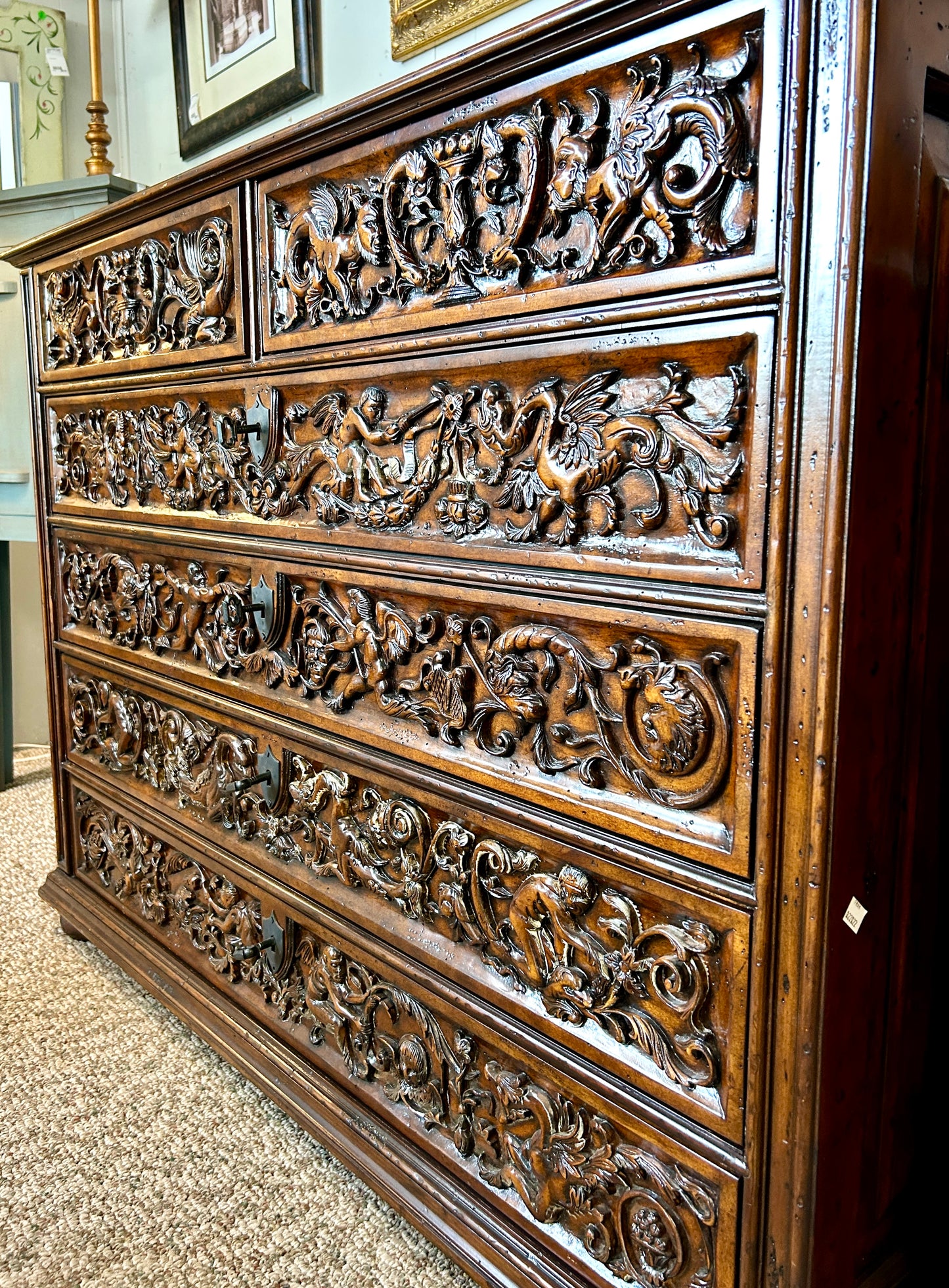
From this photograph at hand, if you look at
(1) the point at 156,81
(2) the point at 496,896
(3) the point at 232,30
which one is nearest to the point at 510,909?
(2) the point at 496,896

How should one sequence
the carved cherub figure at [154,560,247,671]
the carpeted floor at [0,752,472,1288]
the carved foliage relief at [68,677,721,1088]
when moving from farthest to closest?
the carved cherub figure at [154,560,247,671] < the carpeted floor at [0,752,472,1288] < the carved foliage relief at [68,677,721,1088]

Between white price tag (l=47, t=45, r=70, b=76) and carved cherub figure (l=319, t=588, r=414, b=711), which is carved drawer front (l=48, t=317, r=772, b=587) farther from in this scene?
white price tag (l=47, t=45, r=70, b=76)

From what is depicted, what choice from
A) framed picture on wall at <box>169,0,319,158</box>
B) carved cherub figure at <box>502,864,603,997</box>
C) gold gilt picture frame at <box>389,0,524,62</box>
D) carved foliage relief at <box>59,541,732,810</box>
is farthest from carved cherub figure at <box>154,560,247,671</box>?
framed picture on wall at <box>169,0,319,158</box>

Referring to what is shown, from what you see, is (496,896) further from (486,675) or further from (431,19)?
(431,19)

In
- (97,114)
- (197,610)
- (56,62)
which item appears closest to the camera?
(197,610)

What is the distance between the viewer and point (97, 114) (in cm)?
200

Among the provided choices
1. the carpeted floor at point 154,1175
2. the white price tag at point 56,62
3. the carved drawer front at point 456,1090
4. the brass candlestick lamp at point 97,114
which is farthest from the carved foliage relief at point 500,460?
the white price tag at point 56,62

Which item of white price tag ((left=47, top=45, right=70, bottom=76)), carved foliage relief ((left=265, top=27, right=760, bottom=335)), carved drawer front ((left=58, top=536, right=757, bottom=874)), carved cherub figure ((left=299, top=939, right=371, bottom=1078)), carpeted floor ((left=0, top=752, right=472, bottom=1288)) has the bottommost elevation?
carpeted floor ((left=0, top=752, right=472, bottom=1288))

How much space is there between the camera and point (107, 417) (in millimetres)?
1491

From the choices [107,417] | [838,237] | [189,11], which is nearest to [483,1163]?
[838,237]

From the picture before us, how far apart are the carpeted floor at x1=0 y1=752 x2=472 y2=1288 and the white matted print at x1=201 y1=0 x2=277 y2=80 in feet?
6.49

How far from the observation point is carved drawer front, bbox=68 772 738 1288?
75 cm

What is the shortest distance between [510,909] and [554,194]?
0.62 metres

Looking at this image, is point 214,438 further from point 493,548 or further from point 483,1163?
point 483,1163
